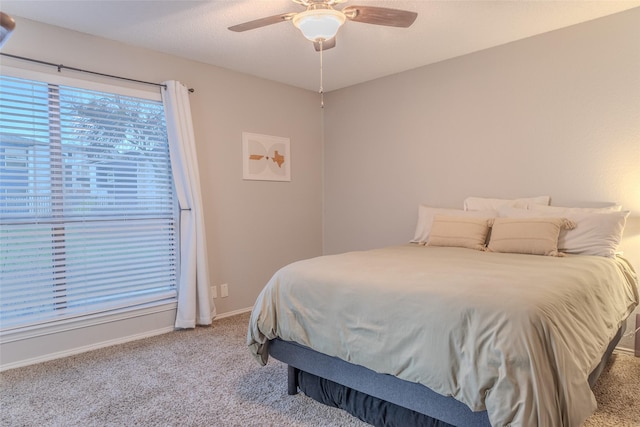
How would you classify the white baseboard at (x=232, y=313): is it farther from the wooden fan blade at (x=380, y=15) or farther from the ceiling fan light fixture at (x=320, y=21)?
the wooden fan blade at (x=380, y=15)

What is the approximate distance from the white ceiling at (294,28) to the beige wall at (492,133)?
0.22 metres

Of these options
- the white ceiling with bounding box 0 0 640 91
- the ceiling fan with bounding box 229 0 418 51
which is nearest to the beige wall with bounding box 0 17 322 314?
the white ceiling with bounding box 0 0 640 91

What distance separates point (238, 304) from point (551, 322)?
10.4ft

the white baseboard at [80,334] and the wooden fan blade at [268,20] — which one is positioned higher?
the wooden fan blade at [268,20]

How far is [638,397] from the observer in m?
2.22

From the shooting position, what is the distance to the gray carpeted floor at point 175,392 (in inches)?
80.7

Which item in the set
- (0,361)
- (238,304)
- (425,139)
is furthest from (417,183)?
(0,361)

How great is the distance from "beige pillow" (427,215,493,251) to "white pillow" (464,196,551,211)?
0.26m

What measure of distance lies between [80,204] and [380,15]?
2554 mm

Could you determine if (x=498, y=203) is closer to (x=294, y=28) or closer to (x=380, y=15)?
(x=380, y=15)

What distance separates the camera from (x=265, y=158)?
4.29 meters

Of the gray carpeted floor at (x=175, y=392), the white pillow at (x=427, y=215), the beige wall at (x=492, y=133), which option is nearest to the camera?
the gray carpeted floor at (x=175, y=392)

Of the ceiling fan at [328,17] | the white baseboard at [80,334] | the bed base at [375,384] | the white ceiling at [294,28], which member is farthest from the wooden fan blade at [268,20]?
the white baseboard at [80,334]

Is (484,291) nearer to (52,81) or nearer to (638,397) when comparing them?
(638,397)
